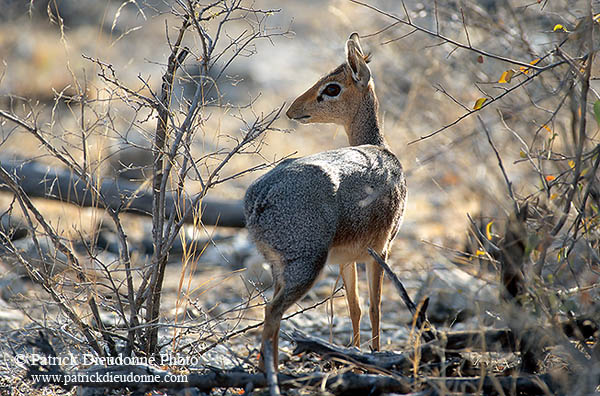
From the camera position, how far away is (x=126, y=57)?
→ 49.8 ft

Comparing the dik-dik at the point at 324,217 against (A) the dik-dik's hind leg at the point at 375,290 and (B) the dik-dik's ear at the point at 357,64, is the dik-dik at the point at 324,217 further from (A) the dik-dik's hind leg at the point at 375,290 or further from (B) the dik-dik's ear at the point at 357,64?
(B) the dik-dik's ear at the point at 357,64

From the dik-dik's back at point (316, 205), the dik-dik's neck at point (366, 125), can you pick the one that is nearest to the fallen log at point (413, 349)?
the dik-dik's back at point (316, 205)

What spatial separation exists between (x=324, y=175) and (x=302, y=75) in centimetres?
1077

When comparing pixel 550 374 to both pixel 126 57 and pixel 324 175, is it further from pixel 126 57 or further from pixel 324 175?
pixel 126 57

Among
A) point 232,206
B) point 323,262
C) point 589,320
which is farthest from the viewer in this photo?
point 232,206

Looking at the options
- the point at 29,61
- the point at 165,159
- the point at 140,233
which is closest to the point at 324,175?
the point at 165,159

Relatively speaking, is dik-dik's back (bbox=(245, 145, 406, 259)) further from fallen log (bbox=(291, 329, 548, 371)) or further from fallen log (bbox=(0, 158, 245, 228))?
fallen log (bbox=(0, 158, 245, 228))

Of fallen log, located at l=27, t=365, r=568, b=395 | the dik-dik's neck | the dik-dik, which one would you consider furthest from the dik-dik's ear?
fallen log, located at l=27, t=365, r=568, b=395

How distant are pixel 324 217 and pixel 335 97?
1.72m

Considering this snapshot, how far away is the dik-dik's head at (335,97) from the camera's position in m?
5.09

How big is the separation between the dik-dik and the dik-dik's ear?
62 cm

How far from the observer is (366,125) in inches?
199

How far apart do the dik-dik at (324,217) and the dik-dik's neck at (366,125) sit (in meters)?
0.31

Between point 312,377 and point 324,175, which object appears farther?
point 324,175
